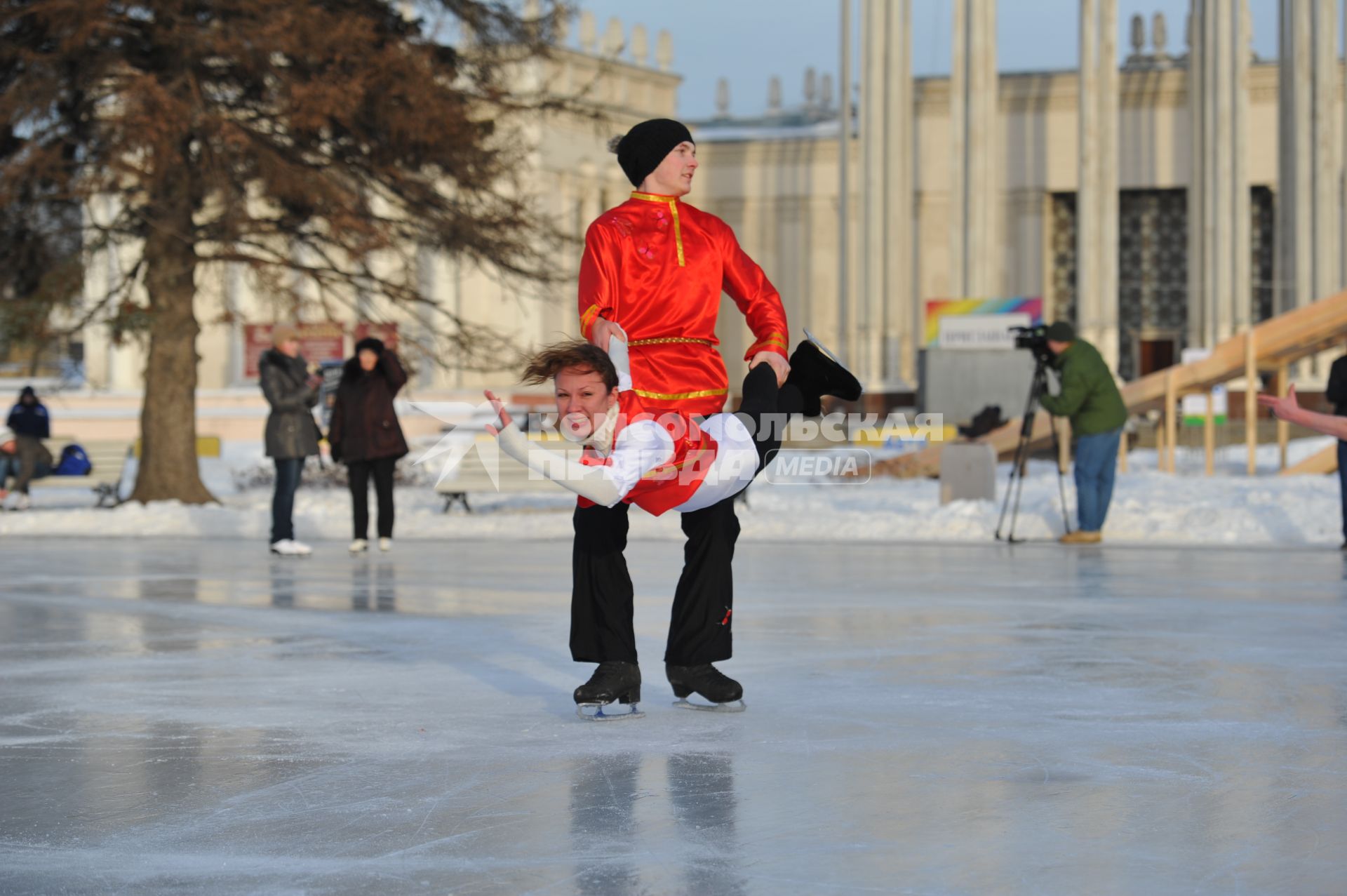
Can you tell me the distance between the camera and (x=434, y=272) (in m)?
50.2

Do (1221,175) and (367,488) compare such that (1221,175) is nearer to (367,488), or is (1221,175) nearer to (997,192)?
(997,192)

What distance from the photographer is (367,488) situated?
14.2 meters

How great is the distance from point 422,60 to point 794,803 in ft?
55.5

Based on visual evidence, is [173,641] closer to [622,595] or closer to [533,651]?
[533,651]

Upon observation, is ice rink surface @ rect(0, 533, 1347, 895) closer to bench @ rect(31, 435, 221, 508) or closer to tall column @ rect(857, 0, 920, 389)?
bench @ rect(31, 435, 221, 508)

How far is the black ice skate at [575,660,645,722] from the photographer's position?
5.61 meters

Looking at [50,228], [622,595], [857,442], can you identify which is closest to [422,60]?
[50,228]

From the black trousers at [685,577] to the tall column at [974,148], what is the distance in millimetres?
43444

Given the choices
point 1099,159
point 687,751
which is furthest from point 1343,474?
point 1099,159

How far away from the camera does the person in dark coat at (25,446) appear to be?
21.3m

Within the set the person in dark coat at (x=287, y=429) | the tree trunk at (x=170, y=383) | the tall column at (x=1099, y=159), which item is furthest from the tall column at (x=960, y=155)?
the person in dark coat at (x=287, y=429)

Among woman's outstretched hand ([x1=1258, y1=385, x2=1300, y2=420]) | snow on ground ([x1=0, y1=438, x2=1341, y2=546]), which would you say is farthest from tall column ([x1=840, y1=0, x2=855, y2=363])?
woman's outstretched hand ([x1=1258, y1=385, x2=1300, y2=420])

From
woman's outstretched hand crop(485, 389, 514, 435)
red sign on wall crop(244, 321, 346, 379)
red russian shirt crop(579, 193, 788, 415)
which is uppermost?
red sign on wall crop(244, 321, 346, 379)

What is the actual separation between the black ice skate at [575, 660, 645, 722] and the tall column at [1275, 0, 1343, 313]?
4414 centimetres
